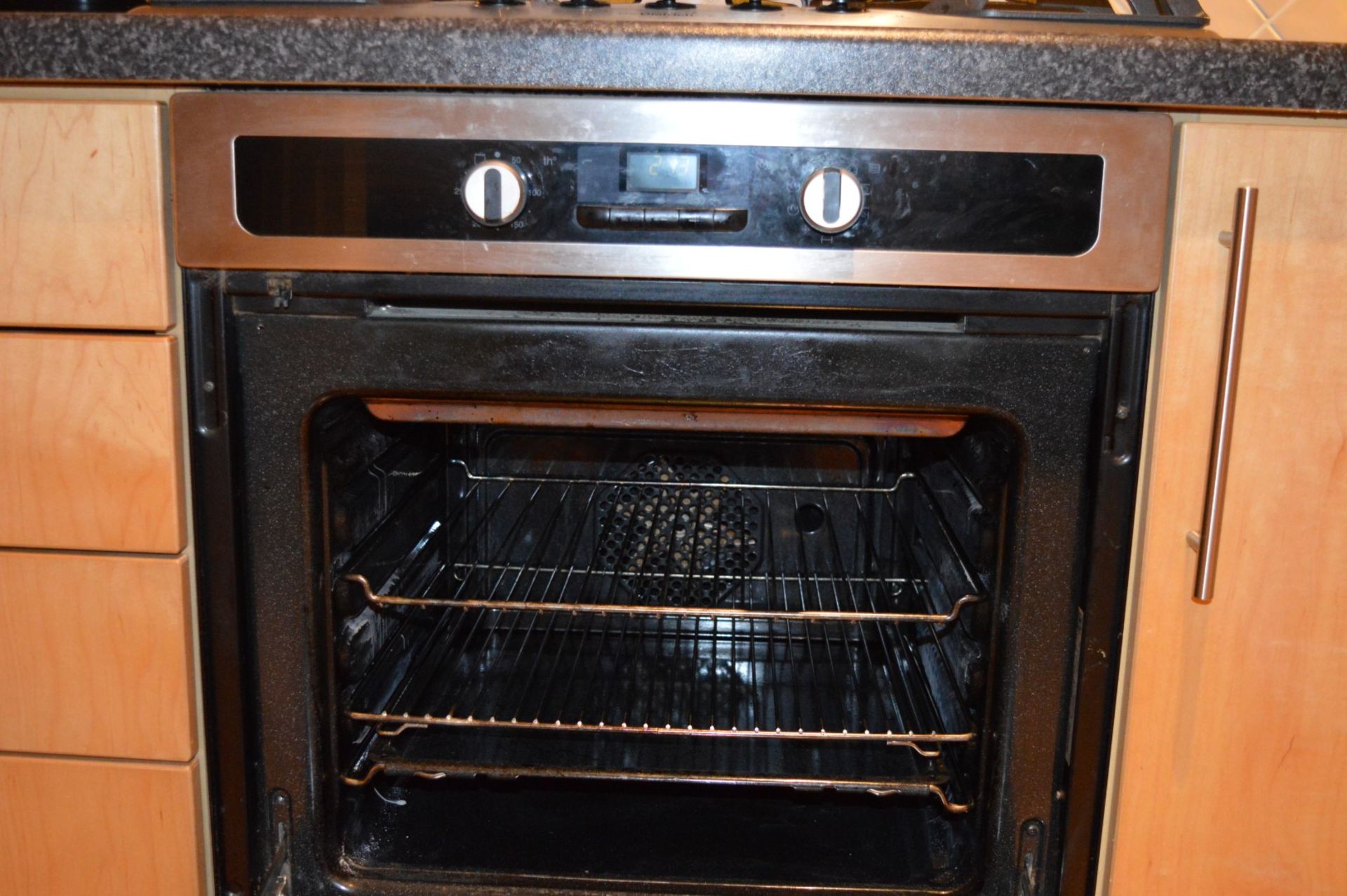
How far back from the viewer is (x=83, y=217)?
77 centimetres

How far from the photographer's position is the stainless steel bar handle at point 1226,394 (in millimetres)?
720

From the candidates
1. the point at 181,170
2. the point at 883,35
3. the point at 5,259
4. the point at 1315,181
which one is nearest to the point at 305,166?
the point at 181,170

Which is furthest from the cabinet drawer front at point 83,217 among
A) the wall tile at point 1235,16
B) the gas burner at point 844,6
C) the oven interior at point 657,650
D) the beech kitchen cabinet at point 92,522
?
the wall tile at point 1235,16

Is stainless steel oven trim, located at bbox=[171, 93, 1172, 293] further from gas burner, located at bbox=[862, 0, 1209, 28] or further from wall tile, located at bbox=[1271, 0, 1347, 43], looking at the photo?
wall tile, located at bbox=[1271, 0, 1347, 43]

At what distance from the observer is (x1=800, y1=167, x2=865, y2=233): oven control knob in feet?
2.42

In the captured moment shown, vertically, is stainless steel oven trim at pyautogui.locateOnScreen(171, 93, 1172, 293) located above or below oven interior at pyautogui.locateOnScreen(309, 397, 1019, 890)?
above

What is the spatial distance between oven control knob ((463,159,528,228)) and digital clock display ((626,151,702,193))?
8 cm

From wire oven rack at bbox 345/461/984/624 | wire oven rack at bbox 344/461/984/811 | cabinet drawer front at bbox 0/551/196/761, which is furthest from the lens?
wire oven rack at bbox 345/461/984/624

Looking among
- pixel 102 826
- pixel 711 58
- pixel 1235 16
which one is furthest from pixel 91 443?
pixel 1235 16

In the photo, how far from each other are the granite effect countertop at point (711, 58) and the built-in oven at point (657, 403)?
0.02 meters

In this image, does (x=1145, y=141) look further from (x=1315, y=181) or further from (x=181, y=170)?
(x=181, y=170)

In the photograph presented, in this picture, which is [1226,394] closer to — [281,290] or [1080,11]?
[1080,11]

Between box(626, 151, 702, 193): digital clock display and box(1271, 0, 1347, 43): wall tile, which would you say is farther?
box(1271, 0, 1347, 43): wall tile

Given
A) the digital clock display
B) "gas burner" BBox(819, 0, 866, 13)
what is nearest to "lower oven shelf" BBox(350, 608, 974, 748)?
the digital clock display
